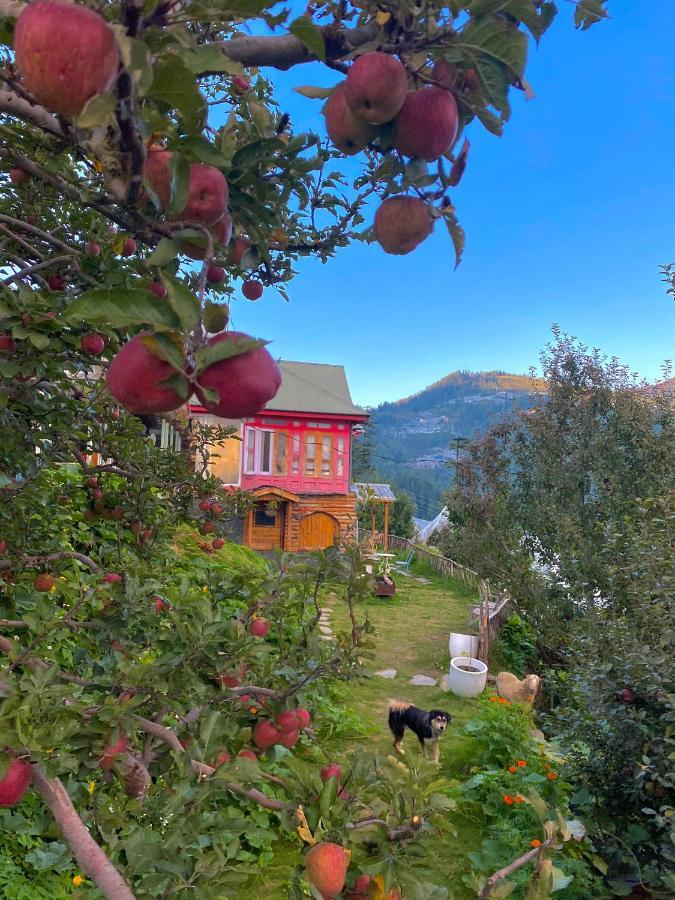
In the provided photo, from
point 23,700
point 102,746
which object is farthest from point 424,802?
point 23,700

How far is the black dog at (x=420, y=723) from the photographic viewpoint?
6.42m

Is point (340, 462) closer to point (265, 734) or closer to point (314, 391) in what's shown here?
point (314, 391)

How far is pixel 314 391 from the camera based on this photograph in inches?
832

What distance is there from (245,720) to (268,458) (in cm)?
1769

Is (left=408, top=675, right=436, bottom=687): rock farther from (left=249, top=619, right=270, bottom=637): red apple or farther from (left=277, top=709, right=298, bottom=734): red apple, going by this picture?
(left=277, top=709, right=298, bottom=734): red apple

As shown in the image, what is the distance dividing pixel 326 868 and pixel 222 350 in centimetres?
144

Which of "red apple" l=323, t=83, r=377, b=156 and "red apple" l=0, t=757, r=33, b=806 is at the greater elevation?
"red apple" l=323, t=83, r=377, b=156

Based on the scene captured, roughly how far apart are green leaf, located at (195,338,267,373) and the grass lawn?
5.40 feet

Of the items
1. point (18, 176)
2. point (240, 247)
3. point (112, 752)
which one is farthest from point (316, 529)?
point (240, 247)

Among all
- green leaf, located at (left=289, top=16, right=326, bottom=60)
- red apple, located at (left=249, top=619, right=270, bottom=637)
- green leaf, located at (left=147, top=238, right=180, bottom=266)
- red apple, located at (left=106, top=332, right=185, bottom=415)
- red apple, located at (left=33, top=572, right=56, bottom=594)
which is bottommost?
red apple, located at (left=249, top=619, right=270, bottom=637)

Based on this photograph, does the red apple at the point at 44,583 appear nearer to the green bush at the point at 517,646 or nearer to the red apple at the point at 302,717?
the red apple at the point at 302,717

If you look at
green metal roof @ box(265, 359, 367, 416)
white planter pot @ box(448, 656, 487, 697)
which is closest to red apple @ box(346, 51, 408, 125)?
white planter pot @ box(448, 656, 487, 697)

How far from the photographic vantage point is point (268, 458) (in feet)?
65.2

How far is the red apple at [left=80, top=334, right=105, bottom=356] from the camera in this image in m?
2.52
